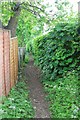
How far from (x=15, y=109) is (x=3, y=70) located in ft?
4.25

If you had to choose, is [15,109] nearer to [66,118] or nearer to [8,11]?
[66,118]

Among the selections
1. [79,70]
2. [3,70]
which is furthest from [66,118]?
[79,70]

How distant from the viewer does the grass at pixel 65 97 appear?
18.3 feet

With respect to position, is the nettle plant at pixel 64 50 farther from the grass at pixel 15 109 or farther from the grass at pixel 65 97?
the grass at pixel 15 109

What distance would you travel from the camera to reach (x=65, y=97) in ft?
21.4

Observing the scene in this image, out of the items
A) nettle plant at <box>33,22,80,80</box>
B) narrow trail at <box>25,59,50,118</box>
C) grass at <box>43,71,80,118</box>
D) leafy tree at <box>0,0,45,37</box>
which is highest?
leafy tree at <box>0,0,45,37</box>

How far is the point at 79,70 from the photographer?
26.6ft

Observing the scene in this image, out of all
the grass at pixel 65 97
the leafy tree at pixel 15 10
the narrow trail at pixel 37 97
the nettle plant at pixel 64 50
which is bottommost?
the narrow trail at pixel 37 97

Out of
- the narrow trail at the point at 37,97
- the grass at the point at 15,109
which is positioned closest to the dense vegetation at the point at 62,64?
the narrow trail at the point at 37,97

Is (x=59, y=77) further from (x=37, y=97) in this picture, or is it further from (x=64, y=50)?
(x=37, y=97)

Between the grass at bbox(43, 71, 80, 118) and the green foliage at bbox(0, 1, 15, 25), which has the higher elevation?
the green foliage at bbox(0, 1, 15, 25)

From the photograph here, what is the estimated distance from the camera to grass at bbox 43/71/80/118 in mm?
5578

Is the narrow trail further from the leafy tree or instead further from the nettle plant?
the leafy tree

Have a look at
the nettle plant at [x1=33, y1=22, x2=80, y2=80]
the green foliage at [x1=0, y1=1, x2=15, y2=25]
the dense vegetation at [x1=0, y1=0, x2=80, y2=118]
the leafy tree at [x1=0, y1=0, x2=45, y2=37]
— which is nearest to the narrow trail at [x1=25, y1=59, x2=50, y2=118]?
the dense vegetation at [x1=0, y1=0, x2=80, y2=118]
